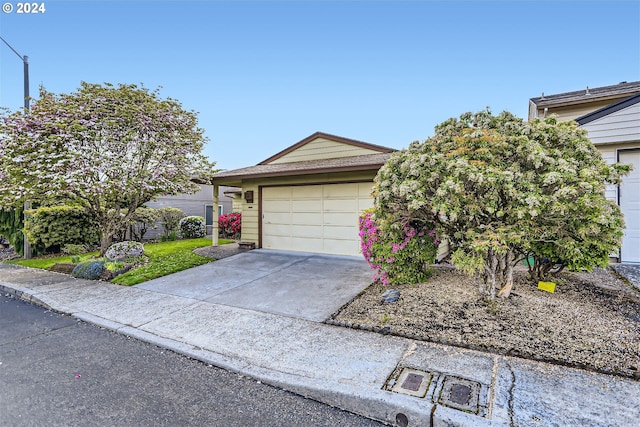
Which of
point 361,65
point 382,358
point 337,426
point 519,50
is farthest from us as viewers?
point 361,65

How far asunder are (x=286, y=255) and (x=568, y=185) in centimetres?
658

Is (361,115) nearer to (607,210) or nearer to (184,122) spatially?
(184,122)

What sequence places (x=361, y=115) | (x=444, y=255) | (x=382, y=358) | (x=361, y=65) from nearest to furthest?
(x=382, y=358), (x=444, y=255), (x=361, y=65), (x=361, y=115)

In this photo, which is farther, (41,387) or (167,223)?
(167,223)

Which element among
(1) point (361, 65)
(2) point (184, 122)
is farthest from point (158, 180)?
(1) point (361, 65)

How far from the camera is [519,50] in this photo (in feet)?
27.6

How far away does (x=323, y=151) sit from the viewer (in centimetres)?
1001

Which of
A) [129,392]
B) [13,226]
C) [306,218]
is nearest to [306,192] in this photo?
[306,218]

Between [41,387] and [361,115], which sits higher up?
[361,115]

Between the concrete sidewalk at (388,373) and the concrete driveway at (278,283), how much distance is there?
1.51ft

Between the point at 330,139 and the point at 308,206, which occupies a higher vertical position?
the point at 330,139

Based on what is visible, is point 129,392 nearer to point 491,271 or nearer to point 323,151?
point 491,271

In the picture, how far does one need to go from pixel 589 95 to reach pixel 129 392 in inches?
476

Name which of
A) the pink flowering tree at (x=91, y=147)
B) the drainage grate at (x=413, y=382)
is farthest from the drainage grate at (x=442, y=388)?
the pink flowering tree at (x=91, y=147)
